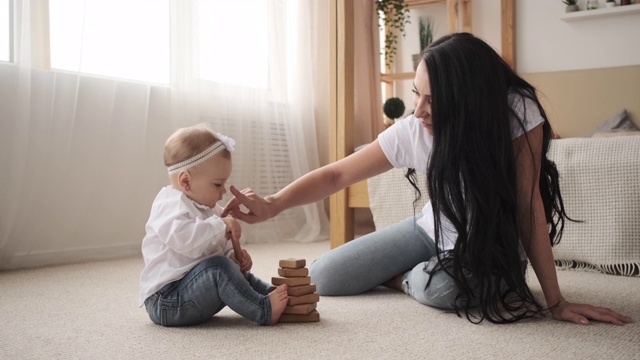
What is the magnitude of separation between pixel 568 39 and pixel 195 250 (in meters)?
2.81

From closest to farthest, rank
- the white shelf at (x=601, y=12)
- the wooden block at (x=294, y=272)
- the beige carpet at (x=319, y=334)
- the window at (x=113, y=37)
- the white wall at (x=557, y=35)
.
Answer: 1. the beige carpet at (x=319, y=334)
2. the wooden block at (x=294, y=272)
3. the window at (x=113, y=37)
4. the white shelf at (x=601, y=12)
5. the white wall at (x=557, y=35)

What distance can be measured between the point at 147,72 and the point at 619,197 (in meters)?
1.92

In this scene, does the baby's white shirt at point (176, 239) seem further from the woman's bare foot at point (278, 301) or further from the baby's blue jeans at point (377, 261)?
the baby's blue jeans at point (377, 261)

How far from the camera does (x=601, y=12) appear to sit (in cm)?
326

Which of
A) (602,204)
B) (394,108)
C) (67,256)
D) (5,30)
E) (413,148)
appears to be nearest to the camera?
(413,148)

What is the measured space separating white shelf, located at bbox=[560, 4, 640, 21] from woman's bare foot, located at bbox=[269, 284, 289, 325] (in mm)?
2646

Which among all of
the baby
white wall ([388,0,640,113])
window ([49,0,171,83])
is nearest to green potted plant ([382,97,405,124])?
white wall ([388,0,640,113])

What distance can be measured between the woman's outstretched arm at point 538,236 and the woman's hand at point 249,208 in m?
0.57

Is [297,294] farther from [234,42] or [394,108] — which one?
[394,108]

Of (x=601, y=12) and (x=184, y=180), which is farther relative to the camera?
(x=601, y=12)

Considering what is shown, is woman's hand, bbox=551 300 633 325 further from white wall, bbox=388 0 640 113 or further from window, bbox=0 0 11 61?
white wall, bbox=388 0 640 113

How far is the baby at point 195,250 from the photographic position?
1.32 m

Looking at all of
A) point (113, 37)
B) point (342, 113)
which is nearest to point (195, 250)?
point (342, 113)

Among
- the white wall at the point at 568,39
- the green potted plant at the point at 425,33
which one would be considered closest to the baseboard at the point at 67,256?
the green potted plant at the point at 425,33
